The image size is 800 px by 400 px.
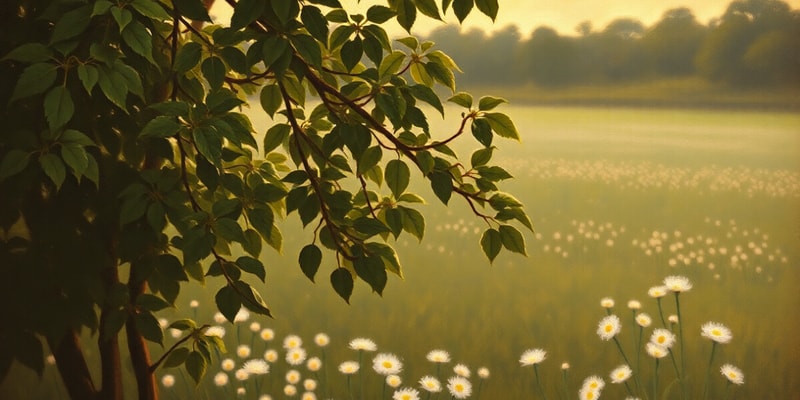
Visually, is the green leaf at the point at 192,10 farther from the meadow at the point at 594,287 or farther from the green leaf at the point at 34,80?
the meadow at the point at 594,287

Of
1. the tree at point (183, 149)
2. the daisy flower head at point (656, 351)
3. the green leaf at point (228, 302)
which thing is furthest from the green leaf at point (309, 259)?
the daisy flower head at point (656, 351)

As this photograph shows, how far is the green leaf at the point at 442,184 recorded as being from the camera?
1.62m

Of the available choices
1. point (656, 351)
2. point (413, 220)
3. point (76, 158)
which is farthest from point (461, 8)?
point (656, 351)

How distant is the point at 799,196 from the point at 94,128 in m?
3.22

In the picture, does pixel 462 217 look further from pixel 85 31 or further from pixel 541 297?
pixel 85 31

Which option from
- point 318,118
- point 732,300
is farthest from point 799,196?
point 318,118

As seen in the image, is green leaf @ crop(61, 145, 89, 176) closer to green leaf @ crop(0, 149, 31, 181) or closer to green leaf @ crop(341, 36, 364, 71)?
green leaf @ crop(0, 149, 31, 181)

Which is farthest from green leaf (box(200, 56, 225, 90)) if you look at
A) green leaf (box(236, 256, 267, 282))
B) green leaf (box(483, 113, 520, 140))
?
green leaf (box(483, 113, 520, 140))

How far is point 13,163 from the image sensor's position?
1.46 meters

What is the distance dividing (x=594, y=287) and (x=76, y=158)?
2827mm

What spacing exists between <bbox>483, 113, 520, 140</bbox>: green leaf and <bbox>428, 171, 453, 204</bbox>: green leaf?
16 cm

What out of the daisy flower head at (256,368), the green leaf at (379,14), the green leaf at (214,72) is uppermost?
the green leaf at (379,14)

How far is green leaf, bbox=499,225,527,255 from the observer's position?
5.67ft

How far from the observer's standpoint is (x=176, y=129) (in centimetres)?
143
